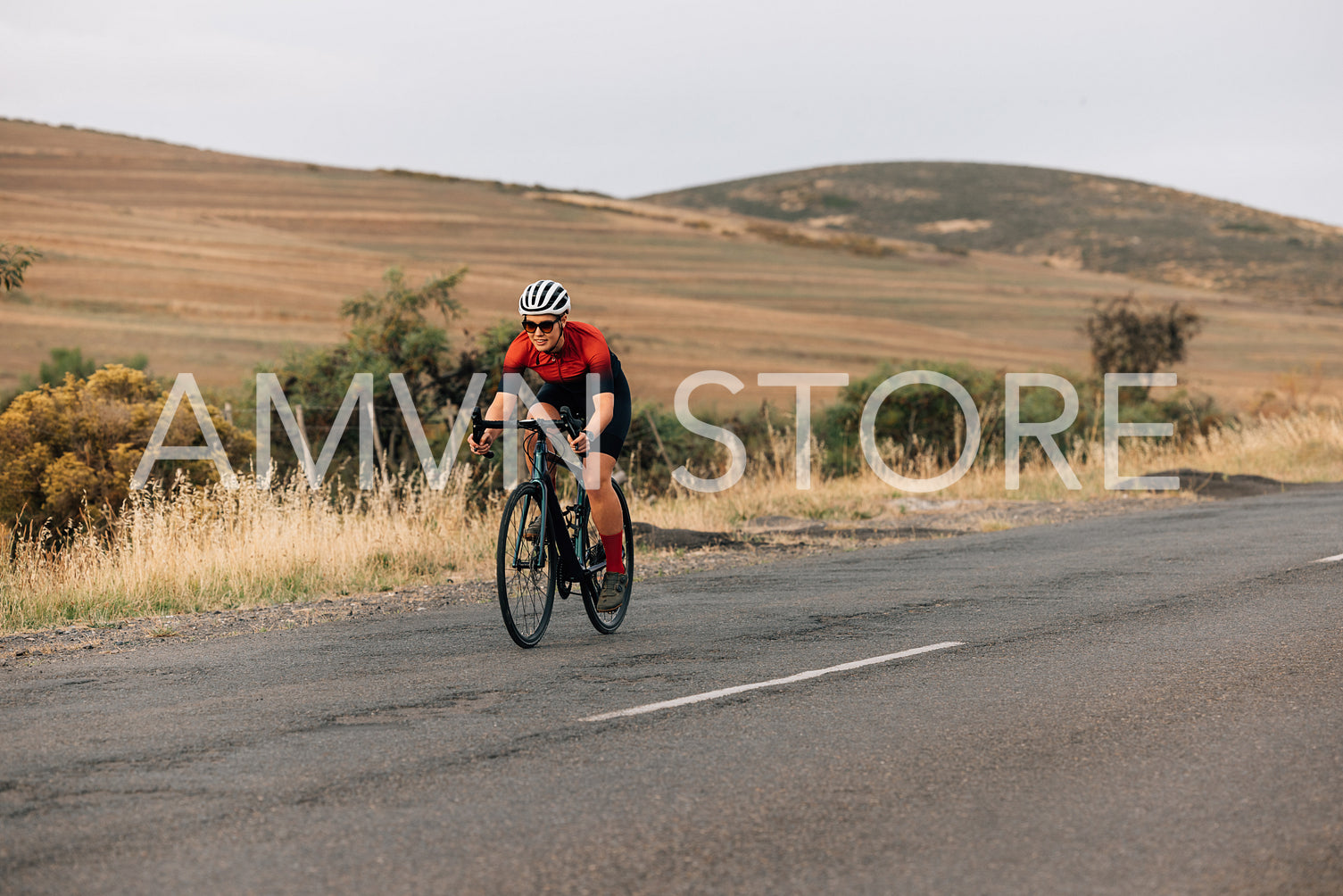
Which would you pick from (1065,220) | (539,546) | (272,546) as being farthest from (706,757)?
(1065,220)

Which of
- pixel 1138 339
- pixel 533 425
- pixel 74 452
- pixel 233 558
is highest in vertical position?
pixel 1138 339

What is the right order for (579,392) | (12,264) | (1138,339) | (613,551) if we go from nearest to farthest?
(579,392) < (613,551) < (12,264) < (1138,339)

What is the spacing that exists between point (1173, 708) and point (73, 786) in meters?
4.87

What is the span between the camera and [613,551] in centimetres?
827

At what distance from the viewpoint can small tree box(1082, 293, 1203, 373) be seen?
38.1 metres

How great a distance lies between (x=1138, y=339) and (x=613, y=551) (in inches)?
1328

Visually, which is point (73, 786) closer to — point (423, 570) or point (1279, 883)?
point (1279, 883)

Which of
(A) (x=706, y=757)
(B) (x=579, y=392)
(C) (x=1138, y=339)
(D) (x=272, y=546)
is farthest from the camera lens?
(C) (x=1138, y=339)

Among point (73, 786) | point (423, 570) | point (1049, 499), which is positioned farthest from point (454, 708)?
point (1049, 499)

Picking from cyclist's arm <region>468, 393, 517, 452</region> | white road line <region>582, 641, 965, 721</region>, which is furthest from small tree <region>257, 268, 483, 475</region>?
white road line <region>582, 641, 965, 721</region>

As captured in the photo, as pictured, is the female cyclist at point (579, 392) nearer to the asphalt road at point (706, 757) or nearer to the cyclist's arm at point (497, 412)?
the cyclist's arm at point (497, 412)

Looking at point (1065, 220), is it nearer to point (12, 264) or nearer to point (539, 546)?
point (12, 264)

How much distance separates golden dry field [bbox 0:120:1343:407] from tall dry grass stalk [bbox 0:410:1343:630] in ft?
76.2

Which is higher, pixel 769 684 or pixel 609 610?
pixel 609 610
